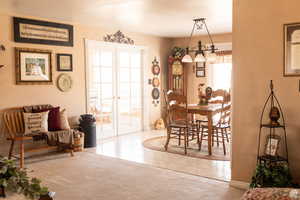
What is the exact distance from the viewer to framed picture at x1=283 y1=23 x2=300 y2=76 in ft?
9.87

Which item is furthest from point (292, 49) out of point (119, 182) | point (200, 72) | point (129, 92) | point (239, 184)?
point (200, 72)

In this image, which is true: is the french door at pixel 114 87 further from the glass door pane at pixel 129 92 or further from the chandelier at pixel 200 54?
the chandelier at pixel 200 54

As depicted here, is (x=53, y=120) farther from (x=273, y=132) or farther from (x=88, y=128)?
(x=273, y=132)

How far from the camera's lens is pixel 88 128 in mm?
5582

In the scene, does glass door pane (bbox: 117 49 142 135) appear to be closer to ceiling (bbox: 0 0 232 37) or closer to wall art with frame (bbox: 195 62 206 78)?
ceiling (bbox: 0 0 232 37)

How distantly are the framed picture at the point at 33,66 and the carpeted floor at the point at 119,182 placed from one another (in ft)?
4.52

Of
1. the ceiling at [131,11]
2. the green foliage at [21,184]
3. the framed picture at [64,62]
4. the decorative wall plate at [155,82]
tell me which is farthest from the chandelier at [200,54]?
the green foliage at [21,184]

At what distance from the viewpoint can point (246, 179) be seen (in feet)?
11.2

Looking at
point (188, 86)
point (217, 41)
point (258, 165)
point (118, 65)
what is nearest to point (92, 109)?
point (118, 65)

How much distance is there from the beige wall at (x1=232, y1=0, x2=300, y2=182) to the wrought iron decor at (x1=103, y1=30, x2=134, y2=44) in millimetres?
3488

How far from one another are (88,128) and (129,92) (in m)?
1.71

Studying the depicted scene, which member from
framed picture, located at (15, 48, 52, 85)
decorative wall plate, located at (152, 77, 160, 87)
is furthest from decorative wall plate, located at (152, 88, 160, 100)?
framed picture, located at (15, 48, 52, 85)

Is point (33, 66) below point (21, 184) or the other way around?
the other way around

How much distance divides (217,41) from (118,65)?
Result: 2495mm
